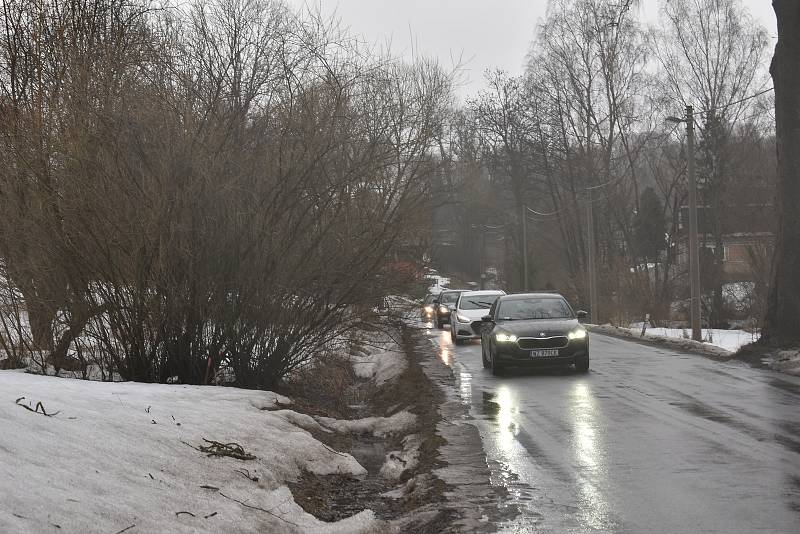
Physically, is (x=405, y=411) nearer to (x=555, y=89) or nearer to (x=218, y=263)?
(x=218, y=263)

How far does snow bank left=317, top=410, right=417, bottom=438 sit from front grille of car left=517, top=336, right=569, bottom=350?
20.8 ft

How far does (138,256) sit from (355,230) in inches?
133

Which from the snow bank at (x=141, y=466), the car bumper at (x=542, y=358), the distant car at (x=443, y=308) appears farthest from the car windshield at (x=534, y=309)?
the distant car at (x=443, y=308)

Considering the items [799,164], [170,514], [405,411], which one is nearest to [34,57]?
[405,411]

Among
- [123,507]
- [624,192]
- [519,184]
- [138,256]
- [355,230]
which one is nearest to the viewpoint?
[123,507]

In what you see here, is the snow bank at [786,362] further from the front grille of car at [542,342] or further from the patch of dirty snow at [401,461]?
the patch of dirty snow at [401,461]

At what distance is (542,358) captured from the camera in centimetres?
1962

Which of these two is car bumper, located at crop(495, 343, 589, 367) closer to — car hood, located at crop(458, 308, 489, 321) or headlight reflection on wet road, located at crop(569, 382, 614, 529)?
headlight reflection on wet road, located at crop(569, 382, 614, 529)

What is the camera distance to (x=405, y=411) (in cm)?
1429

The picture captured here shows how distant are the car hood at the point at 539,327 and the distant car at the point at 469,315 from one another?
35.8 ft

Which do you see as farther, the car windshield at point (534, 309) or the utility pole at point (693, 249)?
the utility pole at point (693, 249)

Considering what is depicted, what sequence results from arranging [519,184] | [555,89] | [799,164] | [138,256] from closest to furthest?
[138,256] < [799,164] < [555,89] < [519,184]

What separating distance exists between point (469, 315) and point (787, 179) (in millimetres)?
12600

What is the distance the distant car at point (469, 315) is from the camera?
32312mm
